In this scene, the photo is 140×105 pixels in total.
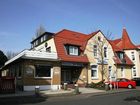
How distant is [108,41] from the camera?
35594mm

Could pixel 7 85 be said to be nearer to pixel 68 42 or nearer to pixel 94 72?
pixel 68 42

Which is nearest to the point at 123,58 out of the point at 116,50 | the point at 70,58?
the point at 116,50

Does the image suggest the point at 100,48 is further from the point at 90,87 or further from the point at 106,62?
the point at 90,87

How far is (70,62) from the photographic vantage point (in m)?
28.2

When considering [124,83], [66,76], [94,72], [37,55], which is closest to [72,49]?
[66,76]

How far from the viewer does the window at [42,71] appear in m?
25.1

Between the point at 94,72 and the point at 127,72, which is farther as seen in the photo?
the point at 127,72

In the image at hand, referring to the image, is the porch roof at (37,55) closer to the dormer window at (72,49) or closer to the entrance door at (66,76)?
the dormer window at (72,49)

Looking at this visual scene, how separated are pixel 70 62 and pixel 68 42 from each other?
370 centimetres

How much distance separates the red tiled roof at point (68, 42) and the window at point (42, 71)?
259 cm

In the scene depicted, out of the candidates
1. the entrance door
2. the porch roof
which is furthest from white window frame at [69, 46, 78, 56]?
the porch roof

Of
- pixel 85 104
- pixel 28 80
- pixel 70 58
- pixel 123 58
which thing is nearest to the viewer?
pixel 85 104

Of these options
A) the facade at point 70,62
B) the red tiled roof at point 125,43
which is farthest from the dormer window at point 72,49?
the red tiled roof at point 125,43

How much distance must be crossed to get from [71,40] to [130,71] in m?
14.1
